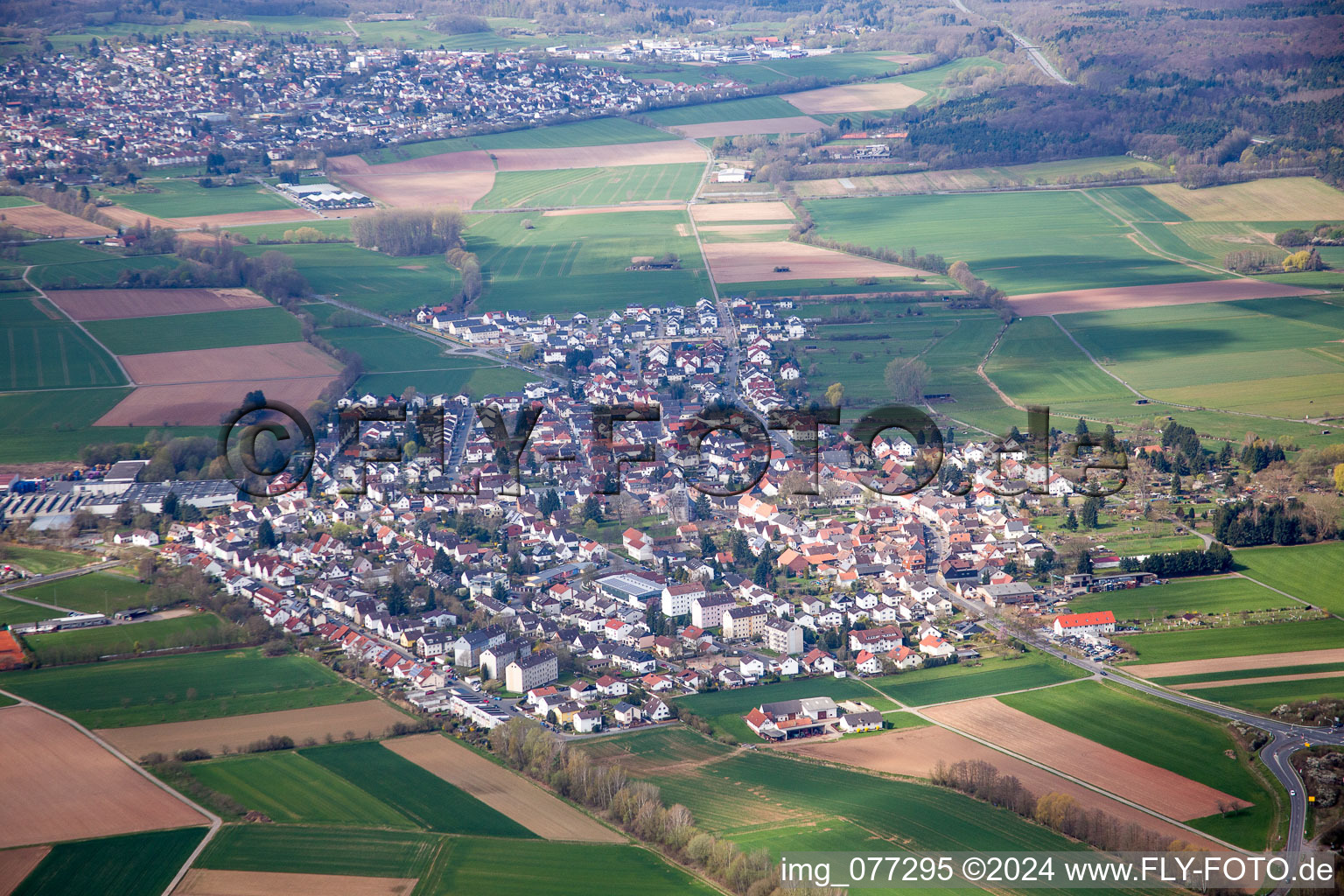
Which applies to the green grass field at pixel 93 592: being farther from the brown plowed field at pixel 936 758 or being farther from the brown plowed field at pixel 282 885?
the brown plowed field at pixel 936 758

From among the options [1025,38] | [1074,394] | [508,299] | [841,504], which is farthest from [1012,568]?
[1025,38]

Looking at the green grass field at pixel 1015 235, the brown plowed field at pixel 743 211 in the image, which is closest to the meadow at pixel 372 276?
the brown plowed field at pixel 743 211

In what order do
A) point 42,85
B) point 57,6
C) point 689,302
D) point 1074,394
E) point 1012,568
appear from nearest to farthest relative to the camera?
point 1012,568
point 1074,394
point 689,302
point 42,85
point 57,6

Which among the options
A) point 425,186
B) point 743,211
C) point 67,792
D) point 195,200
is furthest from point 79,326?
point 743,211

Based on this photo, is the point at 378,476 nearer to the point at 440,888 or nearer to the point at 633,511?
the point at 633,511

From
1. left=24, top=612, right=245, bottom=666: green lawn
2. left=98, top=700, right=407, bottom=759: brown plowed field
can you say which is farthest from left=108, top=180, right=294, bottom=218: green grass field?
left=98, top=700, right=407, bottom=759: brown plowed field

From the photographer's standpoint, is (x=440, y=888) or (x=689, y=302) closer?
(x=440, y=888)

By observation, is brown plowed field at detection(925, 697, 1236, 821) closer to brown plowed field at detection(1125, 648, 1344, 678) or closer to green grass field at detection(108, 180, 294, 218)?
brown plowed field at detection(1125, 648, 1344, 678)
